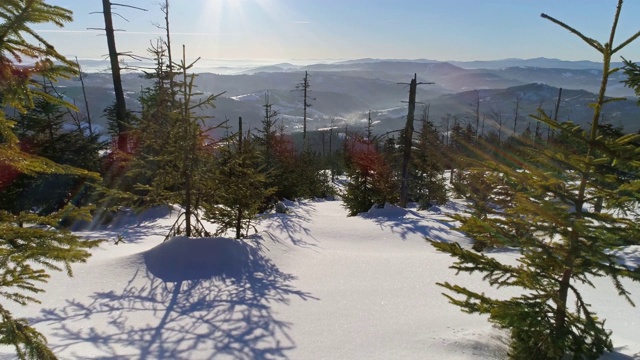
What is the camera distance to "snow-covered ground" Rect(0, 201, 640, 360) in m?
4.90

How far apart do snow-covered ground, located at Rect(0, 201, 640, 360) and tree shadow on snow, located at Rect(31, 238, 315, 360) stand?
2 centimetres

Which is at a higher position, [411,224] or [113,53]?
[113,53]

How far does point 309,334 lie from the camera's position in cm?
550

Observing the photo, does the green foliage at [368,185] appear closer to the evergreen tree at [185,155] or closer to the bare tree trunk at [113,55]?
the evergreen tree at [185,155]

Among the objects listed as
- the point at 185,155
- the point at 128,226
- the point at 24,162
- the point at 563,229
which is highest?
the point at 24,162

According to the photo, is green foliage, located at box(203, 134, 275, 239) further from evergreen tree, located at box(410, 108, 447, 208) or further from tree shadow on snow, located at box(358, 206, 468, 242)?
evergreen tree, located at box(410, 108, 447, 208)

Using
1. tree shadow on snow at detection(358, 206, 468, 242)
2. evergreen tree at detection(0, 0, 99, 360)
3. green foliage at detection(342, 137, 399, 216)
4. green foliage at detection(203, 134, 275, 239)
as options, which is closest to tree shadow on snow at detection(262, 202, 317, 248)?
green foliage at detection(203, 134, 275, 239)

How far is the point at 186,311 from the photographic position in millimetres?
6312

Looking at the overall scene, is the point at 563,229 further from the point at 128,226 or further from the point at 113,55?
the point at 113,55

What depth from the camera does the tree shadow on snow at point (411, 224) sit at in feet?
41.5

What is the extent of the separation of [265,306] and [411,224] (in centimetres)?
893

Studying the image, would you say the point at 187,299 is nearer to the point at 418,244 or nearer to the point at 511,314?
the point at 511,314

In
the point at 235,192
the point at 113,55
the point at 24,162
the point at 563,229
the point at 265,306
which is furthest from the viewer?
the point at 113,55

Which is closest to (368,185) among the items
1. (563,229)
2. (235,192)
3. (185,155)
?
(235,192)
